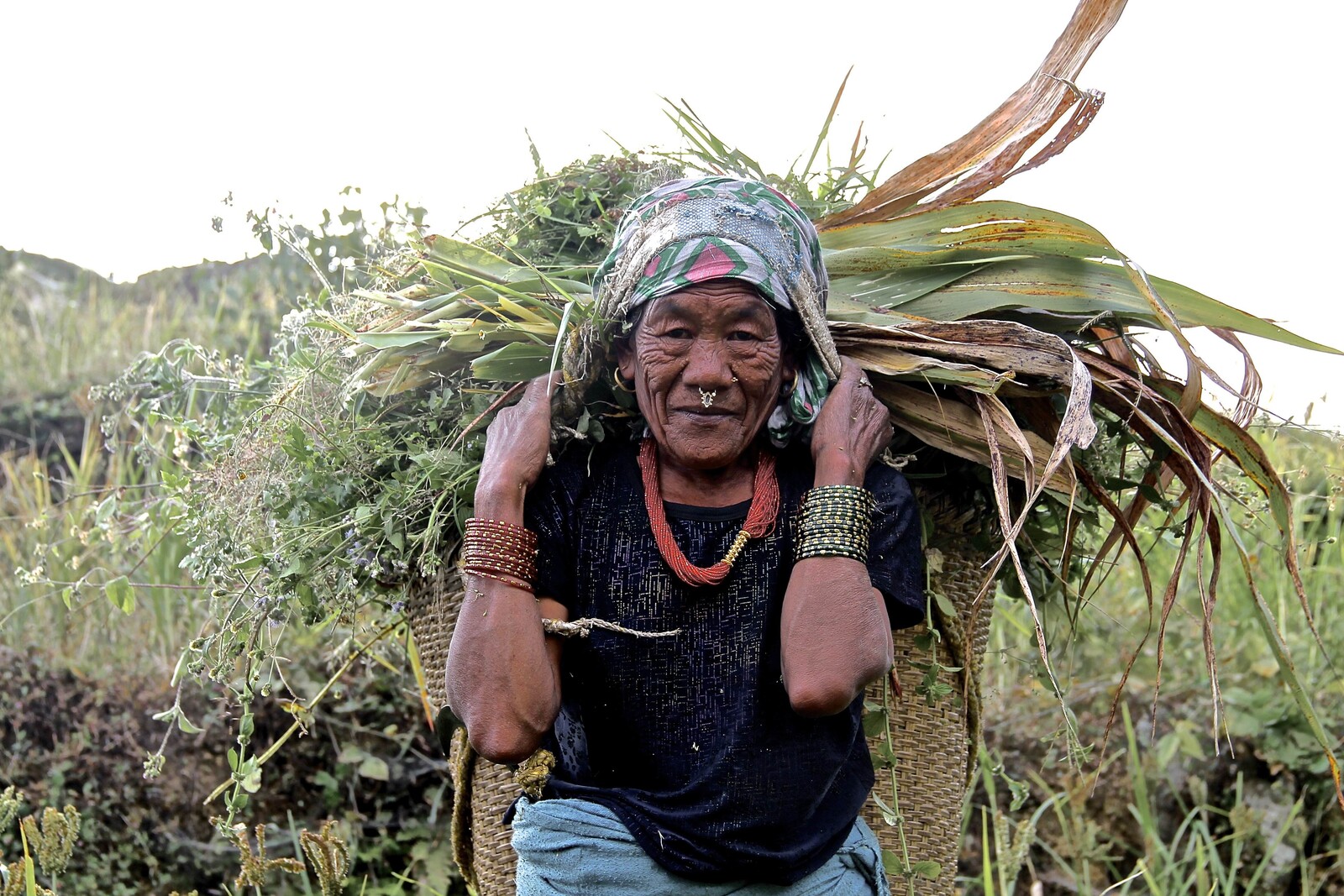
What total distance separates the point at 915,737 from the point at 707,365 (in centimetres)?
106

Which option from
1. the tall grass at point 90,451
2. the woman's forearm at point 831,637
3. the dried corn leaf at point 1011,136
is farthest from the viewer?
the tall grass at point 90,451

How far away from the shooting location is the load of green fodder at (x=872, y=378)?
2.54 m

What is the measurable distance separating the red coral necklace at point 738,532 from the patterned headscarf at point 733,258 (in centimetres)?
8

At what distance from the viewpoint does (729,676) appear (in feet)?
7.77

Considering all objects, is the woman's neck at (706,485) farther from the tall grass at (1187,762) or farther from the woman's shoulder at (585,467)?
the tall grass at (1187,762)

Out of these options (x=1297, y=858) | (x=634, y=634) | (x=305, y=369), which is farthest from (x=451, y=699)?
(x=1297, y=858)

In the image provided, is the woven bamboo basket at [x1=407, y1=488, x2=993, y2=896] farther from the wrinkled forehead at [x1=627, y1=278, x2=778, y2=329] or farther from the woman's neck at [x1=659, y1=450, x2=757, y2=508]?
the wrinkled forehead at [x1=627, y1=278, x2=778, y2=329]

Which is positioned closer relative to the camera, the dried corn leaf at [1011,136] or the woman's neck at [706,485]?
the woman's neck at [706,485]

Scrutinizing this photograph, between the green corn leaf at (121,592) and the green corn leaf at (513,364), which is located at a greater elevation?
the green corn leaf at (513,364)

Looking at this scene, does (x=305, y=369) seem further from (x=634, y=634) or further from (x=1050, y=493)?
A: (x=1050, y=493)

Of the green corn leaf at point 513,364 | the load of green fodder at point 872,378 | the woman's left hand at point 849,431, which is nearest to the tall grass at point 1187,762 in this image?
the load of green fodder at point 872,378

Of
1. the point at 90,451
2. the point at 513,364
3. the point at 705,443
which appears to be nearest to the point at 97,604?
the point at 90,451

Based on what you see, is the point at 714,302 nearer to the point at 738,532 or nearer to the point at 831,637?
the point at 738,532

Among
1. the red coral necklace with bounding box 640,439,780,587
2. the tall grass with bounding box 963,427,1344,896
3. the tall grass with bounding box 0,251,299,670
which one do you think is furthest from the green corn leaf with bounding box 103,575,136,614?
the tall grass with bounding box 963,427,1344,896
